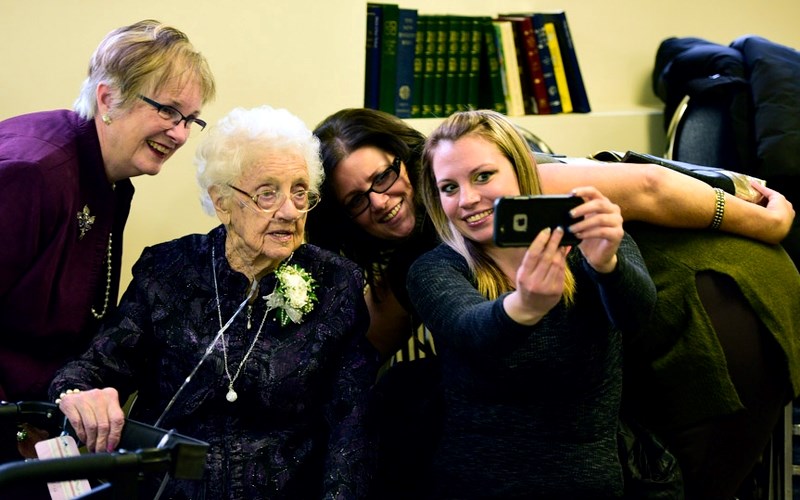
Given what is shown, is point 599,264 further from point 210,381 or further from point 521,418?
point 210,381

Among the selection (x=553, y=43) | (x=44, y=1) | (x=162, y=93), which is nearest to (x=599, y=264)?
(x=162, y=93)

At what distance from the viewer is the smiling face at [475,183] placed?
72.4 inches

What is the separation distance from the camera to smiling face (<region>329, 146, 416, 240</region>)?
2.21 metres

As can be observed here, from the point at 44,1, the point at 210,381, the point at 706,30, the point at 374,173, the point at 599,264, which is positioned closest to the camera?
the point at 599,264

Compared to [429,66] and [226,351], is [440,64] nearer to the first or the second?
[429,66]

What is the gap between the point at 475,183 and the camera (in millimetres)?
1855

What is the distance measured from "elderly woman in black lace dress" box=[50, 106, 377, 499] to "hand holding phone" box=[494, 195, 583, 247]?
1.80 ft

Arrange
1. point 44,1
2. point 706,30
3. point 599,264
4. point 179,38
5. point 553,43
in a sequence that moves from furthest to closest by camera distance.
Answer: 1. point 706,30
2. point 553,43
3. point 44,1
4. point 179,38
5. point 599,264

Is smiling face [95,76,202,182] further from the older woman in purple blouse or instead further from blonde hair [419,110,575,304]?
blonde hair [419,110,575,304]

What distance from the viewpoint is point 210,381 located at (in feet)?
6.29

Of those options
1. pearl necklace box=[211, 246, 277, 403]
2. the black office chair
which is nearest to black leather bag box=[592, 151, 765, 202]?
pearl necklace box=[211, 246, 277, 403]

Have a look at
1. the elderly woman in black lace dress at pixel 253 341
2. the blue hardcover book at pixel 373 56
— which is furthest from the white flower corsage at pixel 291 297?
the blue hardcover book at pixel 373 56

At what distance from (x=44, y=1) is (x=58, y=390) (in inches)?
44.3

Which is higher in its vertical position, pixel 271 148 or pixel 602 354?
pixel 271 148
